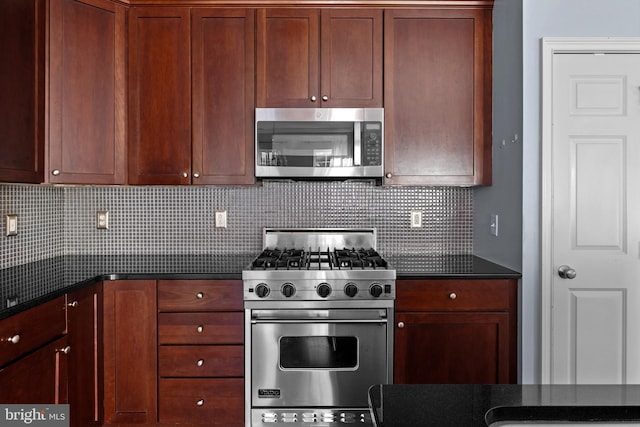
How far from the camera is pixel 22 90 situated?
2215mm

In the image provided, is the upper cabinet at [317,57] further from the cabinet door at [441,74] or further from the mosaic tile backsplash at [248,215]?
the mosaic tile backsplash at [248,215]

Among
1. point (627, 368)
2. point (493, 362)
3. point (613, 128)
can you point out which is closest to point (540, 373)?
point (493, 362)

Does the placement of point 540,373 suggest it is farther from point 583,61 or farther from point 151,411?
point 151,411

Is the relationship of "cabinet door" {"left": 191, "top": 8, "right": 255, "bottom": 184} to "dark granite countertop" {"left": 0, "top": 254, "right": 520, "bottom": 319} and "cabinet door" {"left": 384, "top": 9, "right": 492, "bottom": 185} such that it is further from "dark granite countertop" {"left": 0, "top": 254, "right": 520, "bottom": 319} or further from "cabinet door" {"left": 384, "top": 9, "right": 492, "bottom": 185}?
"cabinet door" {"left": 384, "top": 9, "right": 492, "bottom": 185}

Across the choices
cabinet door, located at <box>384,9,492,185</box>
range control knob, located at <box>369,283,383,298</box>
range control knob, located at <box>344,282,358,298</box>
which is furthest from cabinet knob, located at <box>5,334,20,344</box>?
cabinet door, located at <box>384,9,492,185</box>

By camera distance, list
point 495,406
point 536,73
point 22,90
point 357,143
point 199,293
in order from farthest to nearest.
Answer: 1. point 357,143
2. point 199,293
3. point 536,73
4. point 22,90
5. point 495,406

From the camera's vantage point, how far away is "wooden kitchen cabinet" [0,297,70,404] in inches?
66.2

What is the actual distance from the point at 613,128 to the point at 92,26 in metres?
2.72

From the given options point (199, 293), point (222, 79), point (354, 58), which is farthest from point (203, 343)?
point (354, 58)

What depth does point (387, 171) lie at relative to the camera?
273 centimetres

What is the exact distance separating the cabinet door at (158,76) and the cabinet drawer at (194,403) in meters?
1.29

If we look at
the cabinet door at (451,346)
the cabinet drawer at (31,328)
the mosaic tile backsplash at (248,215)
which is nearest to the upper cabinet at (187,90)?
the mosaic tile backsplash at (248,215)

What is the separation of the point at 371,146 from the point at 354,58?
20.4 inches

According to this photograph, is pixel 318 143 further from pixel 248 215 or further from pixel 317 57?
pixel 248 215
